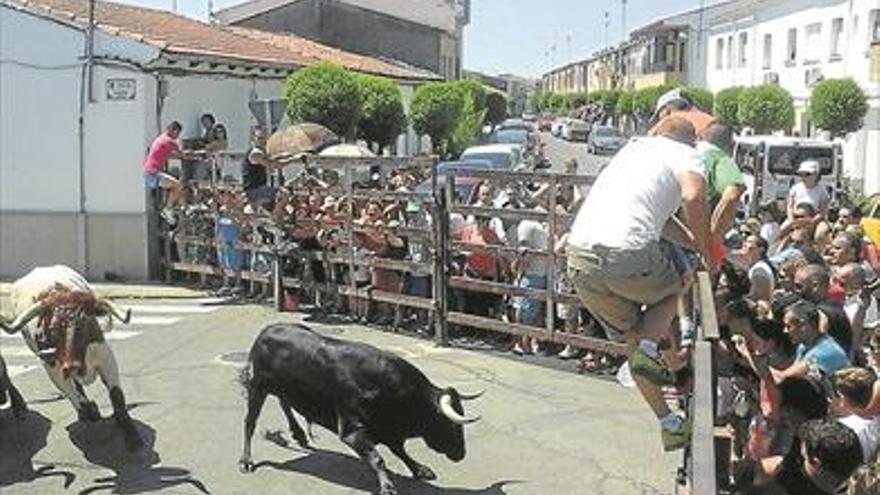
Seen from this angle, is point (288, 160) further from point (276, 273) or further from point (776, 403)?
point (776, 403)

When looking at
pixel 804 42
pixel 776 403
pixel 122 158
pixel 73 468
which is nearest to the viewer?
pixel 776 403

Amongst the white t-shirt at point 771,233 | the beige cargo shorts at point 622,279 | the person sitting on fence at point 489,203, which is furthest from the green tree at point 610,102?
the beige cargo shorts at point 622,279

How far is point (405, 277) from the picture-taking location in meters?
12.1

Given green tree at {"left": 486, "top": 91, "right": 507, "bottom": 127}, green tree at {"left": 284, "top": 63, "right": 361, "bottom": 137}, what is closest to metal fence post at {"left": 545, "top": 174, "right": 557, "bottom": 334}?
green tree at {"left": 284, "top": 63, "right": 361, "bottom": 137}

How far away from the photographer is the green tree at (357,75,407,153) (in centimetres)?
2562

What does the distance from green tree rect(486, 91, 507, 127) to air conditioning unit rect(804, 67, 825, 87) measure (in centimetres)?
1303

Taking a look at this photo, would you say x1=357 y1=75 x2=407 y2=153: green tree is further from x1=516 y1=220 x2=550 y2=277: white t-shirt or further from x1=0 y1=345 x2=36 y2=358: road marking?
x1=516 y1=220 x2=550 y2=277: white t-shirt

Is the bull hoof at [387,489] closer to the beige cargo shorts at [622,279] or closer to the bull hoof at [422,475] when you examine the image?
the bull hoof at [422,475]

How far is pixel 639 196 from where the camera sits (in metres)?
5.25

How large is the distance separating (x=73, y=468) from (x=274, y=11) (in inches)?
1415

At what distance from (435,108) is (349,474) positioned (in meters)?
23.5

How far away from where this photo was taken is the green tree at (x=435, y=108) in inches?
1190

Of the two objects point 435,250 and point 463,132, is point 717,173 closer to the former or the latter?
point 435,250

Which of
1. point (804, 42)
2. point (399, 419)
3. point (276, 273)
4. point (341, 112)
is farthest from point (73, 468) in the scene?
point (804, 42)
